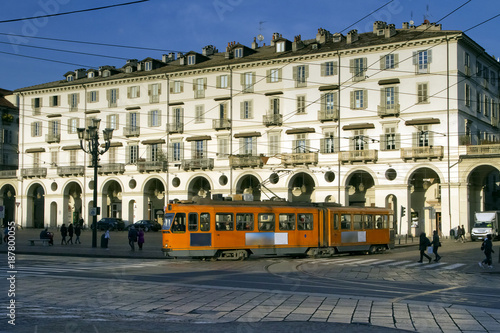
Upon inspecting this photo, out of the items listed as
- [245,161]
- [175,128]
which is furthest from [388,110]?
[175,128]

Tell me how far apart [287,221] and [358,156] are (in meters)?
23.6

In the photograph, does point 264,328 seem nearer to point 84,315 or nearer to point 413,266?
point 84,315

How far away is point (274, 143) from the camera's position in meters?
56.0

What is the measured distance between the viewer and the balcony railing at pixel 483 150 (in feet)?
157

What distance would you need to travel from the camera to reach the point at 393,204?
175 feet

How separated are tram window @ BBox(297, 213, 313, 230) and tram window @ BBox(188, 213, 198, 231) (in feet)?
18.3

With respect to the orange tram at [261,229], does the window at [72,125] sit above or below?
above

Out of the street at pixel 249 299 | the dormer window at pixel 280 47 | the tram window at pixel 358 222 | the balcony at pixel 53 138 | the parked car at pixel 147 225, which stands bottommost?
the parked car at pixel 147 225

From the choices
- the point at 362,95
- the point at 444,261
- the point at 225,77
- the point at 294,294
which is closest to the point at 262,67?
the point at 225,77

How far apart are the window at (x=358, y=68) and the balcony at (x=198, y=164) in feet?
52.1

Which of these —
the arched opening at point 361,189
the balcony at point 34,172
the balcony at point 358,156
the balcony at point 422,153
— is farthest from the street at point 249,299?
the balcony at point 34,172

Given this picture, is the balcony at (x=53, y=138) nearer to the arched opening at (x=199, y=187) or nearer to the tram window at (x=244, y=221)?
the arched opening at (x=199, y=187)

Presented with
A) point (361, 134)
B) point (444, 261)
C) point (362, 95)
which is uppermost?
point (362, 95)

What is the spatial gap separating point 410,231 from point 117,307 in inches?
1659
